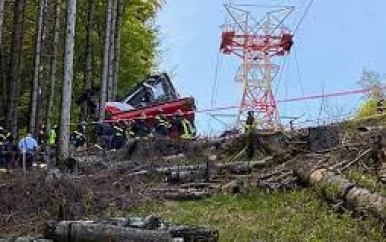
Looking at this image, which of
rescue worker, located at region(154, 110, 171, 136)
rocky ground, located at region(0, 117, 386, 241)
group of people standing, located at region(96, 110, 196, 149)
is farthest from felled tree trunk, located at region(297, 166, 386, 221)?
rescue worker, located at region(154, 110, 171, 136)

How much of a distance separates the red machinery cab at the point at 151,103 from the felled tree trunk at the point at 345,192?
11304 mm

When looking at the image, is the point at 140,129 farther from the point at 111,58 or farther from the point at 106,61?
the point at 111,58

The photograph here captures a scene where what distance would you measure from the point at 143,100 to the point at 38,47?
4.15 meters

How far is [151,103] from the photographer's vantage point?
93.2ft

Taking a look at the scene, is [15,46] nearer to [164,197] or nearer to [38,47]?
[38,47]

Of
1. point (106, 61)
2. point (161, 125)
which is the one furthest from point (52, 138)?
point (106, 61)

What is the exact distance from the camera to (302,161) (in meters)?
14.6

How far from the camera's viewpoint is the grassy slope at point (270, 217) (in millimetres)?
10148

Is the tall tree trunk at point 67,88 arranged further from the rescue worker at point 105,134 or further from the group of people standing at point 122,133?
the rescue worker at point 105,134

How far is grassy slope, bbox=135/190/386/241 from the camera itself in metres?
10.1

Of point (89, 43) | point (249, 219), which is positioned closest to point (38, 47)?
point (89, 43)

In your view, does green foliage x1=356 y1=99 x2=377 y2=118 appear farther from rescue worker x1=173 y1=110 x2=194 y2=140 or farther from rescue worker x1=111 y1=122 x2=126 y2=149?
rescue worker x1=111 y1=122 x2=126 y2=149

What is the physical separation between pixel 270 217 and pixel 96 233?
3.29 metres

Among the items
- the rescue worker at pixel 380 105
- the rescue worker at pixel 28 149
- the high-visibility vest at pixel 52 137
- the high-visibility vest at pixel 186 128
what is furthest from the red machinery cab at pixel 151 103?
the rescue worker at pixel 380 105
